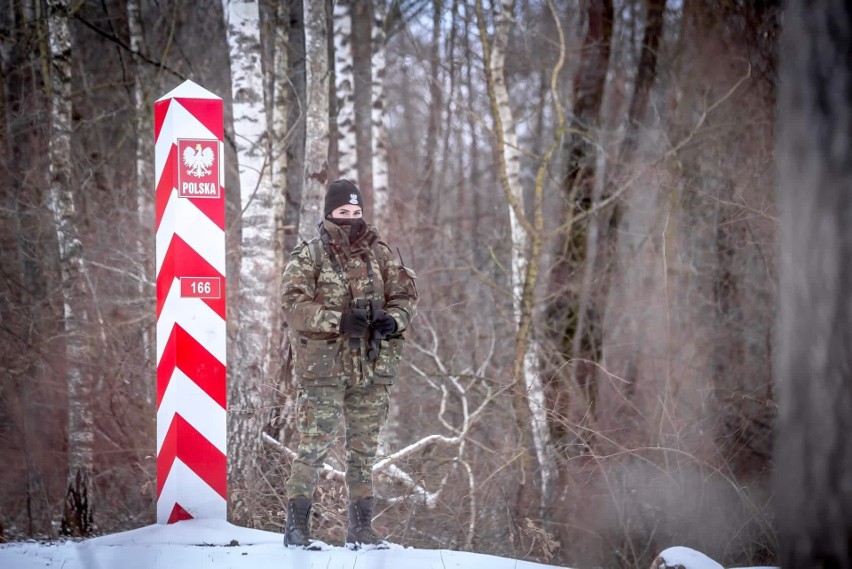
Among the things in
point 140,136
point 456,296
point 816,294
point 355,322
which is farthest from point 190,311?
point 456,296

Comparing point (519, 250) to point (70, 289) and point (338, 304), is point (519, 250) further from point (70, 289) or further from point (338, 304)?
point (338, 304)

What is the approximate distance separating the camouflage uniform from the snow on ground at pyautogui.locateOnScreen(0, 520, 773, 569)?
348 mm

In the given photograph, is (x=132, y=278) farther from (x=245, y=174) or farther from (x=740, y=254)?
(x=740, y=254)

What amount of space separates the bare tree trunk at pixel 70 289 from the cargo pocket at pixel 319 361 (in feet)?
11.0

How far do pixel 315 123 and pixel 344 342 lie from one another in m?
3.45

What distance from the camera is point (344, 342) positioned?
4.32 meters

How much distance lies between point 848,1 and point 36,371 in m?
8.28

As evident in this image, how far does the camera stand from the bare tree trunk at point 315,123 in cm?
727

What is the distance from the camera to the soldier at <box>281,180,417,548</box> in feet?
14.0

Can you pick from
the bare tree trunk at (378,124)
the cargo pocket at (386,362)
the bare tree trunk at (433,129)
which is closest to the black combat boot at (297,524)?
the cargo pocket at (386,362)

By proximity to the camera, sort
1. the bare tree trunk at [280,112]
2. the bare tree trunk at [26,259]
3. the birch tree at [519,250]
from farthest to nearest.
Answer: the bare tree trunk at [280,112] → the bare tree trunk at [26,259] → the birch tree at [519,250]

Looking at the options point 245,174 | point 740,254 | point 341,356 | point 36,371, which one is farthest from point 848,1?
point 740,254

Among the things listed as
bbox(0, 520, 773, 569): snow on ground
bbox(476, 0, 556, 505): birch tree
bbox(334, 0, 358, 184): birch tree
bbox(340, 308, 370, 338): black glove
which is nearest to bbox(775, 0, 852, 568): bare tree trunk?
bbox(0, 520, 773, 569): snow on ground

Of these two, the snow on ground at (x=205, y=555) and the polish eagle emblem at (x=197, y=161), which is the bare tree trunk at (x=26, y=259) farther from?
the polish eagle emblem at (x=197, y=161)
